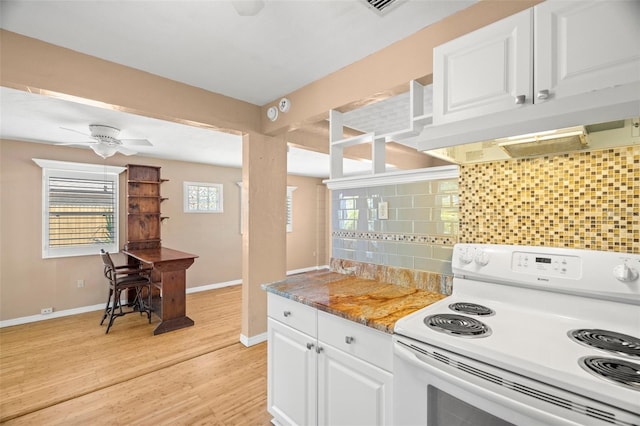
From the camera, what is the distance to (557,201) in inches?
52.0

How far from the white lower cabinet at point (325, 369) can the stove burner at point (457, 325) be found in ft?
0.64

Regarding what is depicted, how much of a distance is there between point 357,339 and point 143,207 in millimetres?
4636

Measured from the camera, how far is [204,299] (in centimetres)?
483

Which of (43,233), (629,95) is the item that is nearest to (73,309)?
(43,233)

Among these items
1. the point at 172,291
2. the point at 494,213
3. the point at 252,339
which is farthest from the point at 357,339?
the point at 172,291

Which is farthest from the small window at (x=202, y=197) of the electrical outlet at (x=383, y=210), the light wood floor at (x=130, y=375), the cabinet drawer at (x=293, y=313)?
the electrical outlet at (x=383, y=210)

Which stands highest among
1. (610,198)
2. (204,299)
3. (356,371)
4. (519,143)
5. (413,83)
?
(413,83)

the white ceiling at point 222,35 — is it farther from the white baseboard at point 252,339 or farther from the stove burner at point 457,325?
the white baseboard at point 252,339

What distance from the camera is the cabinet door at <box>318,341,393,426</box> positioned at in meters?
Result: 1.20

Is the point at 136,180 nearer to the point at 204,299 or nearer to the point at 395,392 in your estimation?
the point at 204,299

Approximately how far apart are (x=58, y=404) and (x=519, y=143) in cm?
340

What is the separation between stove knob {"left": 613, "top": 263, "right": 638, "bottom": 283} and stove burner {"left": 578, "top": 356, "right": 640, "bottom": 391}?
0.36 meters

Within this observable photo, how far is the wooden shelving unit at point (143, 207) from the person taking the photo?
4.59 m

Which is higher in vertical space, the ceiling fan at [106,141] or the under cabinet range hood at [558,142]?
the ceiling fan at [106,141]
